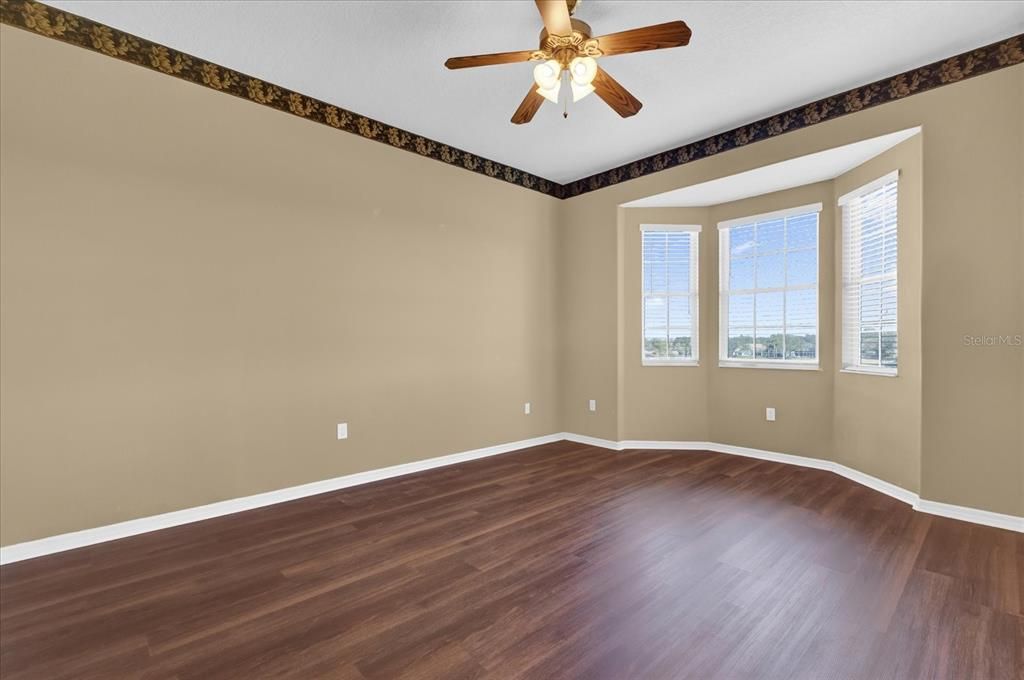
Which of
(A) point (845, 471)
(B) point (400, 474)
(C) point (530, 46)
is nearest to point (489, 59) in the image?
(C) point (530, 46)

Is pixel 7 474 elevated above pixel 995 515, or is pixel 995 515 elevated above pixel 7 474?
pixel 7 474

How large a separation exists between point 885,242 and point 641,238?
85.9 inches

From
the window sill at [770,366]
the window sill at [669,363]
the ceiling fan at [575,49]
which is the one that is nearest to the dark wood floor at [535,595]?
the window sill at [770,366]

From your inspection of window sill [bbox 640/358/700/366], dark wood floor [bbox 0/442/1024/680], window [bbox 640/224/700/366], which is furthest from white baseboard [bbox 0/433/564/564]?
window [bbox 640/224/700/366]

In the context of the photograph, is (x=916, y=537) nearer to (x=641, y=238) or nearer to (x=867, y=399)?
(x=867, y=399)

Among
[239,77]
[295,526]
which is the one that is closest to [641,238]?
[239,77]

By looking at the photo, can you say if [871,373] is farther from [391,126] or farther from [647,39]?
[391,126]

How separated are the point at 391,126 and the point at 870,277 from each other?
4.30 m

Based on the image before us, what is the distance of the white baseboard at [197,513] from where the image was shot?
256 centimetres

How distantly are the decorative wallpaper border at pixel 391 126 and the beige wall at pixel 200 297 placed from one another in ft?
0.32

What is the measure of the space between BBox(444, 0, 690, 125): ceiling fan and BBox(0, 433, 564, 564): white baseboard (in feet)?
10.2

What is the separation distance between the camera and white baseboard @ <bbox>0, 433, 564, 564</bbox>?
2.56 m

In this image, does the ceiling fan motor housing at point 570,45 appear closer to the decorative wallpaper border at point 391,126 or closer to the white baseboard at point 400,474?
the decorative wallpaper border at point 391,126

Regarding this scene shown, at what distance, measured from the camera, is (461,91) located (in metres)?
3.46
